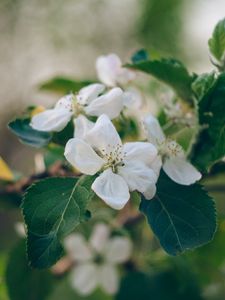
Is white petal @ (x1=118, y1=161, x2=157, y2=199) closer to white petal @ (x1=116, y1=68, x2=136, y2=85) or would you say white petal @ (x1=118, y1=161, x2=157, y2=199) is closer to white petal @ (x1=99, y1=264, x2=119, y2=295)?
white petal @ (x1=116, y1=68, x2=136, y2=85)

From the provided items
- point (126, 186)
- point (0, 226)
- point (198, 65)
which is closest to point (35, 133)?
point (126, 186)

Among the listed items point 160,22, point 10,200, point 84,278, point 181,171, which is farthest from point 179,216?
point 160,22

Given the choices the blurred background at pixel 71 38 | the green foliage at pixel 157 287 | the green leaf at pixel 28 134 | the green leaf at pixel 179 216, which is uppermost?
the green leaf at pixel 28 134

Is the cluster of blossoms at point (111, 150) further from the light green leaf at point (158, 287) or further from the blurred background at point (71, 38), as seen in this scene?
the blurred background at point (71, 38)

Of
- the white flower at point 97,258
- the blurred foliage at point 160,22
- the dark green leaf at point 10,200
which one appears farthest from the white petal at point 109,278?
the blurred foliage at point 160,22

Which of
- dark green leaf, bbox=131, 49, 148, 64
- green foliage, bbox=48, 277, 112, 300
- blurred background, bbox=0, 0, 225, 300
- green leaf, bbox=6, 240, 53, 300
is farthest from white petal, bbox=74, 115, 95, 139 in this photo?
blurred background, bbox=0, 0, 225, 300

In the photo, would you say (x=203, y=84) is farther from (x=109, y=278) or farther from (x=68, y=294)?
(x=68, y=294)
